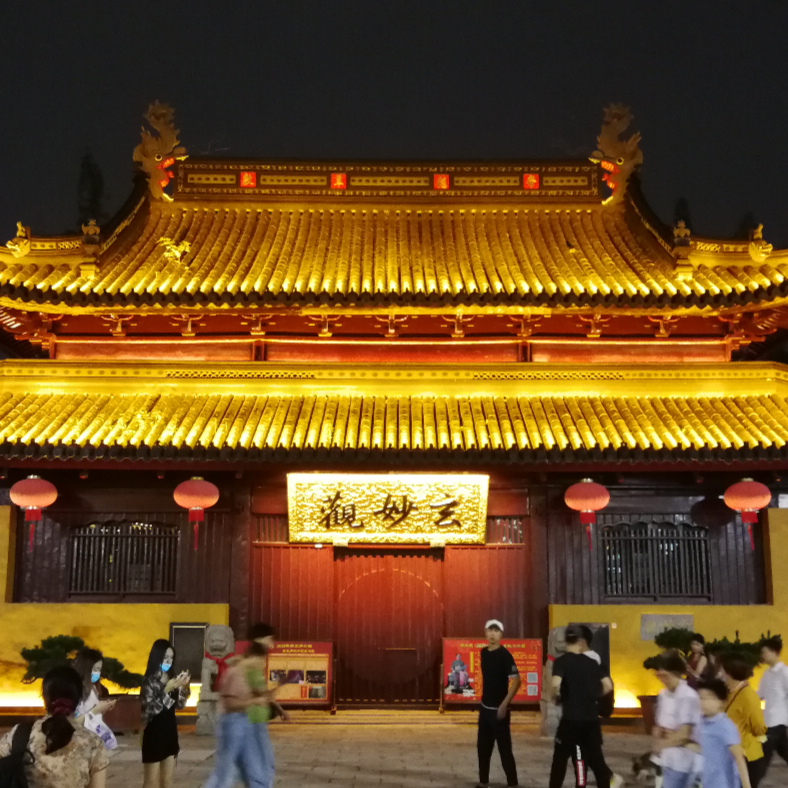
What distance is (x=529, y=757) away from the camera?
1054cm

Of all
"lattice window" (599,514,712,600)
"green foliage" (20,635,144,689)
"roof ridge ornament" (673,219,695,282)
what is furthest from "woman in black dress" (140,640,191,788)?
"roof ridge ornament" (673,219,695,282)

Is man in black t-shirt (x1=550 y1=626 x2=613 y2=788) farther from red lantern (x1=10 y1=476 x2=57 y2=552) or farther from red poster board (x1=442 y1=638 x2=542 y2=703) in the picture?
red lantern (x1=10 y1=476 x2=57 y2=552)

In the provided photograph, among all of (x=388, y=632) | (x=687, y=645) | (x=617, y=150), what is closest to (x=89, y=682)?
(x=388, y=632)

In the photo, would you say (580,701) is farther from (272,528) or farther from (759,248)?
→ (759,248)

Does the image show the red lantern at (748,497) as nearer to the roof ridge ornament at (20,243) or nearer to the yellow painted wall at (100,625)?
the yellow painted wall at (100,625)

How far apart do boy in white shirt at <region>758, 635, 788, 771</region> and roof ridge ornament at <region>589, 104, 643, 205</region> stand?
9660 mm

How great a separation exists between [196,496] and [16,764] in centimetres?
787

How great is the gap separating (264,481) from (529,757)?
5149 millimetres

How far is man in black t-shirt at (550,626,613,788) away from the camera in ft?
26.0

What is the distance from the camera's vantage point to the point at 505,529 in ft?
44.2

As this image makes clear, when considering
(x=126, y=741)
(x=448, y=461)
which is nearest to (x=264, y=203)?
(x=448, y=461)

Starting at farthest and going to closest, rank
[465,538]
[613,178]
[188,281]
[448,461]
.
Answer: [613,178] < [188,281] < [465,538] < [448,461]

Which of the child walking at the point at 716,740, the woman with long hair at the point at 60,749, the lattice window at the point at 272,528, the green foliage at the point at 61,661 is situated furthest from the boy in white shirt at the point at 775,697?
the green foliage at the point at 61,661

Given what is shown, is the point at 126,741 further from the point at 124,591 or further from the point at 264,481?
the point at 264,481
